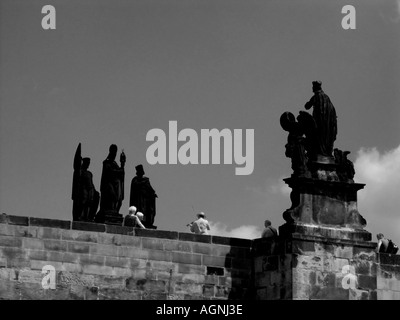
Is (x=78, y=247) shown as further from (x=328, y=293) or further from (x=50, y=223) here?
(x=328, y=293)

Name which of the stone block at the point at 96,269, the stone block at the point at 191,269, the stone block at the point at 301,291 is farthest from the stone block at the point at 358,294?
the stone block at the point at 96,269

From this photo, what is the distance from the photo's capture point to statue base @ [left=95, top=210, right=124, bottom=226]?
42156 millimetres

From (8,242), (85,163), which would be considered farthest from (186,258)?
(8,242)

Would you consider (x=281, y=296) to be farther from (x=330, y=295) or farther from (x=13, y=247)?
(x=13, y=247)

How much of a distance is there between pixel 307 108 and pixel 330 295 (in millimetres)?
4883

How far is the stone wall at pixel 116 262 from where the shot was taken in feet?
133

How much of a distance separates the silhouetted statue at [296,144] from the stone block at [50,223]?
19.4 feet

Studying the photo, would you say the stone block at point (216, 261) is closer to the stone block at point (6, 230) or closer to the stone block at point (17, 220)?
the stone block at point (17, 220)

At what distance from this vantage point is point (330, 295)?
42.2 metres

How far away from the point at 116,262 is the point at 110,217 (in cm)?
124

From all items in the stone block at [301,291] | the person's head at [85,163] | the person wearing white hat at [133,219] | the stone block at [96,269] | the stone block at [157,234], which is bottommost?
the stone block at [301,291]

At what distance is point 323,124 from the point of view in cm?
4338

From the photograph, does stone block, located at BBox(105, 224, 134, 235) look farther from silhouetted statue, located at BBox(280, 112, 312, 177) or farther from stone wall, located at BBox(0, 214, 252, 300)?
silhouetted statue, located at BBox(280, 112, 312, 177)
